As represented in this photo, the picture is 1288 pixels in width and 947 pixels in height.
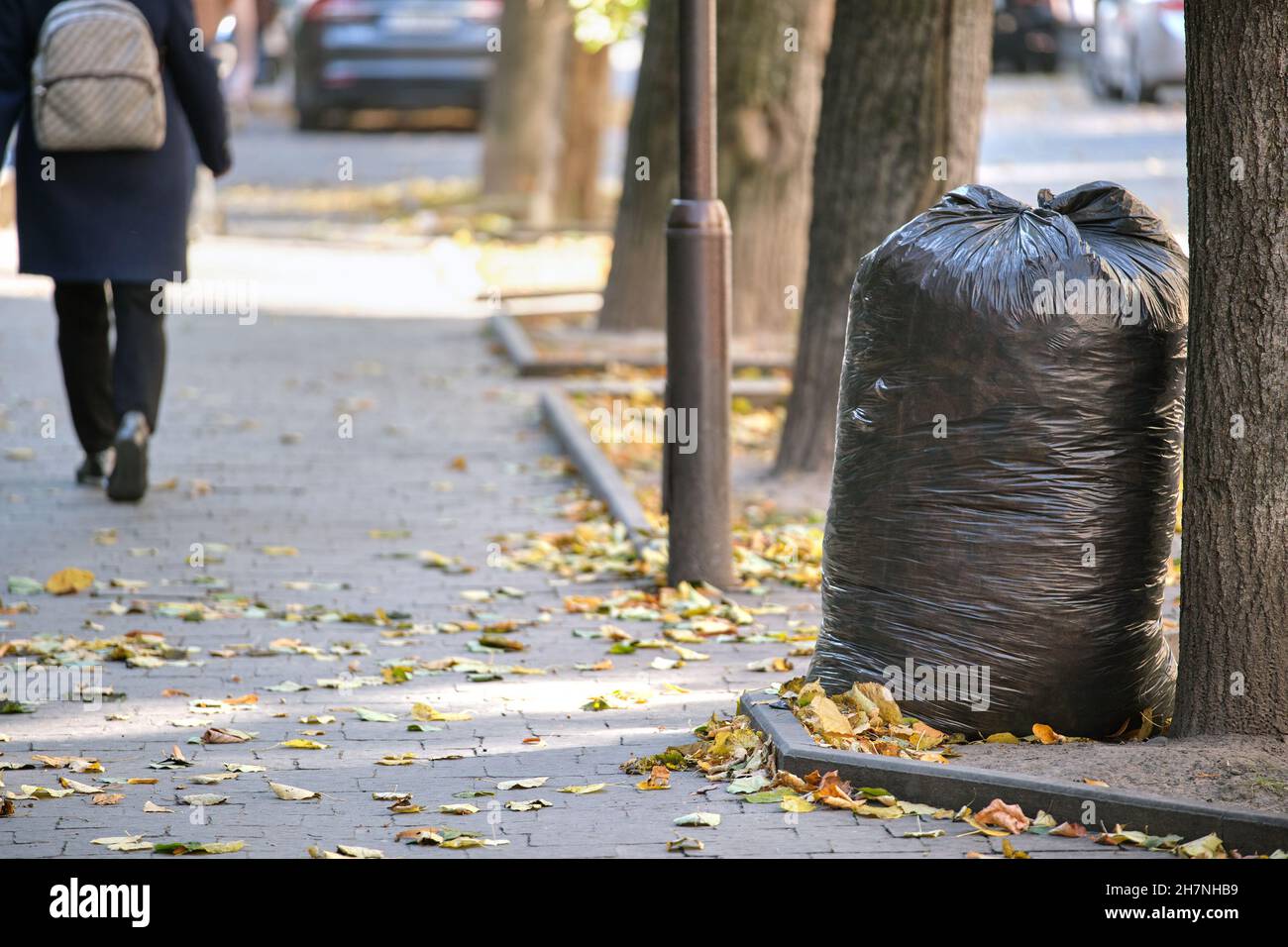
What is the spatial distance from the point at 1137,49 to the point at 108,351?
1893cm

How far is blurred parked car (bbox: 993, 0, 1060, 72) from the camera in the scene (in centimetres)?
3259

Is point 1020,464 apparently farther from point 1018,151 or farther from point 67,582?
point 1018,151

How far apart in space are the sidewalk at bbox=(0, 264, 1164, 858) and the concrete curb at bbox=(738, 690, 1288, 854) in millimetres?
98

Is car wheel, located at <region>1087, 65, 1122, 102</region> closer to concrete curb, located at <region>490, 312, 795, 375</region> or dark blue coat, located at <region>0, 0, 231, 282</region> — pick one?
concrete curb, located at <region>490, 312, 795, 375</region>

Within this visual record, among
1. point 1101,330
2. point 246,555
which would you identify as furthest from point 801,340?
point 1101,330

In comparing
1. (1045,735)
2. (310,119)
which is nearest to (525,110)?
(310,119)

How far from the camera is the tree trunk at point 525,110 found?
57.2ft

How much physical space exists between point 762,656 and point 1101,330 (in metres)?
1.66

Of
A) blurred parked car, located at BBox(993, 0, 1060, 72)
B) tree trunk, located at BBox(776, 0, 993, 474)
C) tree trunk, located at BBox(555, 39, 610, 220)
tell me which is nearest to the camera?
tree trunk, located at BBox(776, 0, 993, 474)

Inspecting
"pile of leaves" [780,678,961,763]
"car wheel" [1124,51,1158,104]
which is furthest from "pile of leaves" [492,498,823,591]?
"car wheel" [1124,51,1158,104]

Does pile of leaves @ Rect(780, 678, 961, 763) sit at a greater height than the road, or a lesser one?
lesser

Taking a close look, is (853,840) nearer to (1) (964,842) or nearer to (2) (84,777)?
(1) (964,842)

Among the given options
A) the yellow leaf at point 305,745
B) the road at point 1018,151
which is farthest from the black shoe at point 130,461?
the road at point 1018,151

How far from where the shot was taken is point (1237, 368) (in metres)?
4.09
